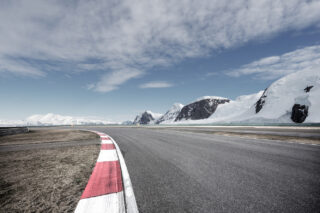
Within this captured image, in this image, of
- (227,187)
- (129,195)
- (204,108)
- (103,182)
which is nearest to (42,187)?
(103,182)

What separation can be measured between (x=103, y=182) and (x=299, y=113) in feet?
268

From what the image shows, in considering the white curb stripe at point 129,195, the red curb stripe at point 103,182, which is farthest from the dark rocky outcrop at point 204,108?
the white curb stripe at point 129,195

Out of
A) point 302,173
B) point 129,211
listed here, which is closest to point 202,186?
point 129,211

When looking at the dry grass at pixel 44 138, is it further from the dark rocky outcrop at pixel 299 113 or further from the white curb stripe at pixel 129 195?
the dark rocky outcrop at pixel 299 113

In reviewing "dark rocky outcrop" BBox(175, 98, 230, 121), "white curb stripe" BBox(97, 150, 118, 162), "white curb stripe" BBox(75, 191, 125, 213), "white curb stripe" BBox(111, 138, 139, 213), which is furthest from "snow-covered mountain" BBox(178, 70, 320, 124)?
"dark rocky outcrop" BBox(175, 98, 230, 121)

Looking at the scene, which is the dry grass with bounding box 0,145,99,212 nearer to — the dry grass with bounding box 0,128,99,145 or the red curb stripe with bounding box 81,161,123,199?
the red curb stripe with bounding box 81,161,123,199

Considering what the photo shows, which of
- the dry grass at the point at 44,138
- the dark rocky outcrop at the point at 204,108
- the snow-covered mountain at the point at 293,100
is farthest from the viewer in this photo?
the dark rocky outcrop at the point at 204,108

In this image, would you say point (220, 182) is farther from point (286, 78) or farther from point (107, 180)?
point (286, 78)

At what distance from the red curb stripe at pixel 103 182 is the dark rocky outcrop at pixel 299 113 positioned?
256ft

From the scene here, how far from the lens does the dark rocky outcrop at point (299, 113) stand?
57.5m

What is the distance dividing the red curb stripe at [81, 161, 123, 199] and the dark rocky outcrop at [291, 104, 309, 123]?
7789cm

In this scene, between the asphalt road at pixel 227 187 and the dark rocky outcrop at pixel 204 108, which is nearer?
the asphalt road at pixel 227 187

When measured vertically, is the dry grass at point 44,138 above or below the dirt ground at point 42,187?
below

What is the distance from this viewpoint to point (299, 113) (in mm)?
59375
